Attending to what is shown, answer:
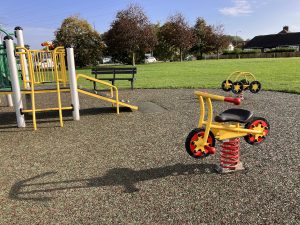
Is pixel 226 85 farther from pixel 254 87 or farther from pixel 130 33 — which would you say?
pixel 130 33

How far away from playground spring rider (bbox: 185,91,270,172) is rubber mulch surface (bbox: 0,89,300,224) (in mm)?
265

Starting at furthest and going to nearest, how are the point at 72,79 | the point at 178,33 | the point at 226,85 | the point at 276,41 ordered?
the point at 276,41, the point at 178,33, the point at 226,85, the point at 72,79

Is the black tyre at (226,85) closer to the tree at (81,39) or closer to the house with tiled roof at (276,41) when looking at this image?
the tree at (81,39)

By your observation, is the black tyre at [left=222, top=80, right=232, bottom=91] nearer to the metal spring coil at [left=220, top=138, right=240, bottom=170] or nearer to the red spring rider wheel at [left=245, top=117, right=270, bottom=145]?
the red spring rider wheel at [left=245, top=117, right=270, bottom=145]

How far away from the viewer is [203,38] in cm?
6581

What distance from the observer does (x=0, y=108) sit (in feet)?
33.3

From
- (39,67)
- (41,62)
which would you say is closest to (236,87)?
(41,62)

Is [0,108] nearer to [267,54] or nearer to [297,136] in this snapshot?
[297,136]

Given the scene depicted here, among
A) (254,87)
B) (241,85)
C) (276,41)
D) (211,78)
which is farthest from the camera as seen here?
(276,41)

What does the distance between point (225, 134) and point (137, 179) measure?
1.31m

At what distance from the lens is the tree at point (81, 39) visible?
38.9 meters

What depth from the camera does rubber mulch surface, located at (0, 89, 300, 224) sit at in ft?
10.5

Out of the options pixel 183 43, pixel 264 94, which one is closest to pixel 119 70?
pixel 264 94

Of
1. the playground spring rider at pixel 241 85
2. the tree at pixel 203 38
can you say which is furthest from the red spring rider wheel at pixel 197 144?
the tree at pixel 203 38
